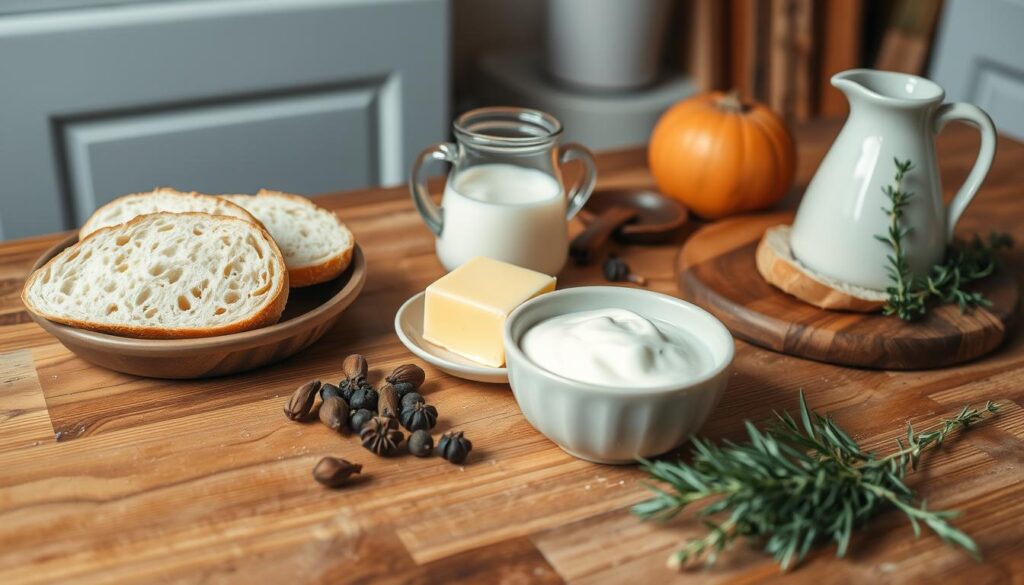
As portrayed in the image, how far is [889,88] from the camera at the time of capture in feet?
4.07

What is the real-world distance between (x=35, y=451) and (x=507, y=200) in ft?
2.08

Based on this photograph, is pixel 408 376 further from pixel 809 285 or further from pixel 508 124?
pixel 809 285

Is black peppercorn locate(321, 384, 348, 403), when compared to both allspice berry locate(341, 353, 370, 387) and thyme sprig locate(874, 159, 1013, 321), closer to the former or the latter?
allspice berry locate(341, 353, 370, 387)

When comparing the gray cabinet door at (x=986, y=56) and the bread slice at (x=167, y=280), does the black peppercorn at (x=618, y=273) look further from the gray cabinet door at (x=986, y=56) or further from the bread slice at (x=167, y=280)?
the gray cabinet door at (x=986, y=56)

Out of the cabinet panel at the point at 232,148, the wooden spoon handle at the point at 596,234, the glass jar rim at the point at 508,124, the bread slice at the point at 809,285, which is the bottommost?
the cabinet panel at the point at 232,148

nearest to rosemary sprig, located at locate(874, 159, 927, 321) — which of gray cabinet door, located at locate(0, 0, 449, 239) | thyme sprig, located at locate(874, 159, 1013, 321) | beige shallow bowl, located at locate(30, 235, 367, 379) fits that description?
thyme sprig, located at locate(874, 159, 1013, 321)

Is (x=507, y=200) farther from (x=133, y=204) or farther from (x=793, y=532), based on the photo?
(x=793, y=532)

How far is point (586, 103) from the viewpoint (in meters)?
2.82

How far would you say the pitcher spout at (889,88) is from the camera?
1.15 meters

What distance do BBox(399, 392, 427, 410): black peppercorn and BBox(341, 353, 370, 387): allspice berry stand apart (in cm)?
6

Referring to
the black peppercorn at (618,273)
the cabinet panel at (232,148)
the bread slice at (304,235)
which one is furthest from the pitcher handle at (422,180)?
the cabinet panel at (232,148)

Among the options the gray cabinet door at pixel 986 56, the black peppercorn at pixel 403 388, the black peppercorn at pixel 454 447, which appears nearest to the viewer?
the black peppercorn at pixel 454 447

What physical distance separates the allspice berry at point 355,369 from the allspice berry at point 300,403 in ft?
0.17

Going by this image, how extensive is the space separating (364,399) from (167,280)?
26cm
